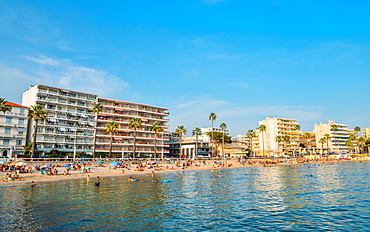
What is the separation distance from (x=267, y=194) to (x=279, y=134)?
132 m

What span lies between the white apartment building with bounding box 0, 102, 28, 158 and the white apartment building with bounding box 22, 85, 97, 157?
7620 millimetres

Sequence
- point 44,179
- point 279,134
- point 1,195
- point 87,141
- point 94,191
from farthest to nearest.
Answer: point 279,134 → point 87,141 → point 44,179 → point 94,191 → point 1,195

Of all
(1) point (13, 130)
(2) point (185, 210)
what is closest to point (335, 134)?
(1) point (13, 130)

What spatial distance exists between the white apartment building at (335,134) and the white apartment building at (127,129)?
109200mm

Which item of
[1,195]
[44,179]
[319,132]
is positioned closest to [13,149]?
[44,179]

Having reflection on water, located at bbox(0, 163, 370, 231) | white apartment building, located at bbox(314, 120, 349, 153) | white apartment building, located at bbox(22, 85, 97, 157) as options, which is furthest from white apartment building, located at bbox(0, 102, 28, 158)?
white apartment building, located at bbox(314, 120, 349, 153)

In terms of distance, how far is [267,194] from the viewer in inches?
1341

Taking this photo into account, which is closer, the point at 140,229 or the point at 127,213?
the point at 140,229

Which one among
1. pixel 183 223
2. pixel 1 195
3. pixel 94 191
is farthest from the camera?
pixel 94 191

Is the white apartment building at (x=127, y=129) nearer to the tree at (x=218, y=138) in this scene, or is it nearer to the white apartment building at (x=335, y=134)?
the tree at (x=218, y=138)

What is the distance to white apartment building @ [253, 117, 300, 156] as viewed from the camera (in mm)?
156750

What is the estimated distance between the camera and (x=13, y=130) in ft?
249

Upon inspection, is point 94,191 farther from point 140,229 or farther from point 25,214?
point 140,229

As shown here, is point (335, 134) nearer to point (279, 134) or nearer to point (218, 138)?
point (279, 134)
